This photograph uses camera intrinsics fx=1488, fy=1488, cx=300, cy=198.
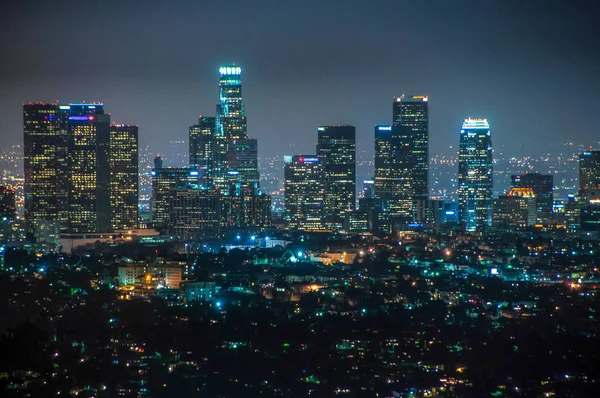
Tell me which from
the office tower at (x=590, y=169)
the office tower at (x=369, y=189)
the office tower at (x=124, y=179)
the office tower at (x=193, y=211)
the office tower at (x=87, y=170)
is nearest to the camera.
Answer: the office tower at (x=87, y=170)

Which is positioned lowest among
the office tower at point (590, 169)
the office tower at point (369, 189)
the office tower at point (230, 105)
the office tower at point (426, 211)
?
the office tower at point (426, 211)

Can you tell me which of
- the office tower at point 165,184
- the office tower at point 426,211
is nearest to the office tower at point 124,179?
the office tower at point 165,184

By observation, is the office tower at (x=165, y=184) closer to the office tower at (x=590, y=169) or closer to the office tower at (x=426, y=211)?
the office tower at (x=426, y=211)

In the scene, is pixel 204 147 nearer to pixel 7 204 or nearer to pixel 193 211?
pixel 193 211

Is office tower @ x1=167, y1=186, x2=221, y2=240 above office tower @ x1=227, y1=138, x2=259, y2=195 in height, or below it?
below

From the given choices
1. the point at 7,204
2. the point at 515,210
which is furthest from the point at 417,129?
the point at 7,204

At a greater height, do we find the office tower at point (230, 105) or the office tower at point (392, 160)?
the office tower at point (230, 105)

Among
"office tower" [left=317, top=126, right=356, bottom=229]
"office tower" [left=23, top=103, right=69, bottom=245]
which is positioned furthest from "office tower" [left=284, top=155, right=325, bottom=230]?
"office tower" [left=23, top=103, right=69, bottom=245]

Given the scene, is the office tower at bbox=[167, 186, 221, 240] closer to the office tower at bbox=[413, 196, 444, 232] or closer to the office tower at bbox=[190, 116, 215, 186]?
the office tower at bbox=[190, 116, 215, 186]
